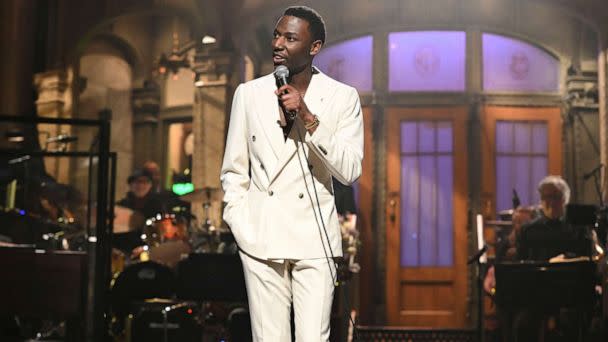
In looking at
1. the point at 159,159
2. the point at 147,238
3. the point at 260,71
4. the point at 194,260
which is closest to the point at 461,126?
the point at 260,71

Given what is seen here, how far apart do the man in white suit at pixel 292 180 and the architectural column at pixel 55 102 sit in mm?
6568

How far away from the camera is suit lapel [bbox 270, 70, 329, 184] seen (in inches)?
96.3

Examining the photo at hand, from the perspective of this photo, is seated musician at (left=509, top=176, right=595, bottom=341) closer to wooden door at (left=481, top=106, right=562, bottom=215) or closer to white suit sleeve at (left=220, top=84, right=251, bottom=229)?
wooden door at (left=481, top=106, right=562, bottom=215)

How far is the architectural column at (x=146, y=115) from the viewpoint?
30.5 feet

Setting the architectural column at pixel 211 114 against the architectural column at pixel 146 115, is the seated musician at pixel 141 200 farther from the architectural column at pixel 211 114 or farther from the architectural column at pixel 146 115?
the architectural column at pixel 146 115

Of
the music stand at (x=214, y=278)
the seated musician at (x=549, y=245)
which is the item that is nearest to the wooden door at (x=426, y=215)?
the seated musician at (x=549, y=245)

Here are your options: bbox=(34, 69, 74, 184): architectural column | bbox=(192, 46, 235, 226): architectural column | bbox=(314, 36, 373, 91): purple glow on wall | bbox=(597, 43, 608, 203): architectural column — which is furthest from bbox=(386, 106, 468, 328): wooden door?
bbox=(34, 69, 74, 184): architectural column

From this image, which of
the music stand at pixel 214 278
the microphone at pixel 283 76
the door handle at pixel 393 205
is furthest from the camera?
the door handle at pixel 393 205

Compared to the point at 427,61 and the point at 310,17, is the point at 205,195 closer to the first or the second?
the point at 427,61

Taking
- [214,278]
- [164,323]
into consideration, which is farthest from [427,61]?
[214,278]

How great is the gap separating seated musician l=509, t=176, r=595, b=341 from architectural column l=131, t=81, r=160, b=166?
4.47 metres

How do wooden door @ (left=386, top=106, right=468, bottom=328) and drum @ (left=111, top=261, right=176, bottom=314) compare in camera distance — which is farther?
wooden door @ (left=386, top=106, right=468, bottom=328)

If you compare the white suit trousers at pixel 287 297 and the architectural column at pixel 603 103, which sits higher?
the architectural column at pixel 603 103

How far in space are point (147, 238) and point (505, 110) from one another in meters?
4.24
